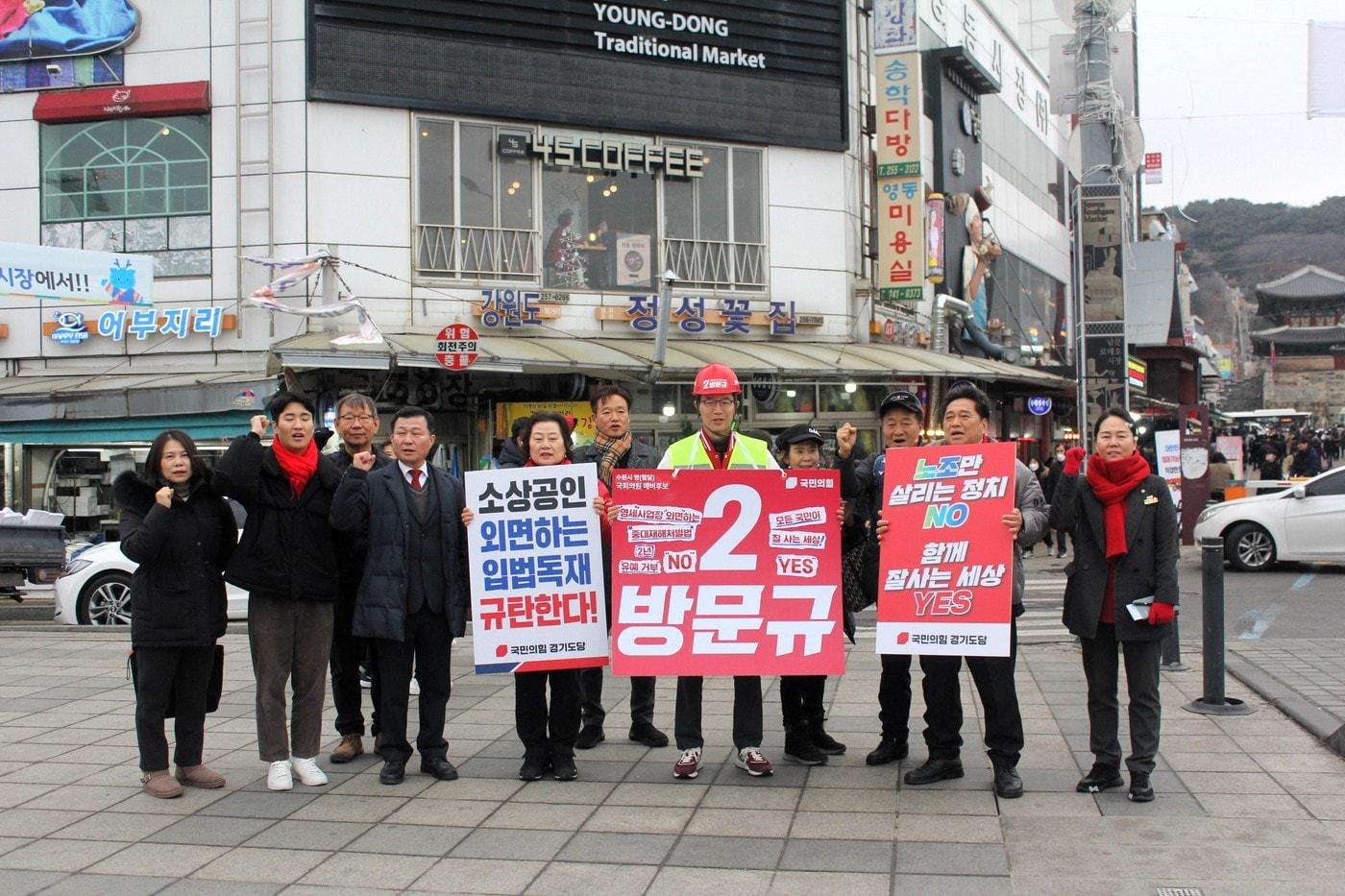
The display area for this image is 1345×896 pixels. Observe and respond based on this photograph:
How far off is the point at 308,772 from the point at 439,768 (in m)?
0.65

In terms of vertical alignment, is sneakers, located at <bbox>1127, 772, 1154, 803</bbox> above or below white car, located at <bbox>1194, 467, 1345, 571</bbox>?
below

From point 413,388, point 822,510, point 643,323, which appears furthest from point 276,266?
point 822,510

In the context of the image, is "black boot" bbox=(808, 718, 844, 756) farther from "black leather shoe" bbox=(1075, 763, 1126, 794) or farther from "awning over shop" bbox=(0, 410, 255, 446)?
"awning over shop" bbox=(0, 410, 255, 446)

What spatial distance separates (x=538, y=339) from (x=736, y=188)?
444 cm

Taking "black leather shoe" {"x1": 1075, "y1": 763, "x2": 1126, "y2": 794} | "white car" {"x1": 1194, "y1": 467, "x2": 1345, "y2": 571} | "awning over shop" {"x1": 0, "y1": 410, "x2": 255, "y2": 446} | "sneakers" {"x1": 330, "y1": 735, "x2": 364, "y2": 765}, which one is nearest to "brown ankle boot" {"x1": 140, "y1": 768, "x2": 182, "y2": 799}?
"sneakers" {"x1": 330, "y1": 735, "x2": 364, "y2": 765}

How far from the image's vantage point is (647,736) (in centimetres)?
723

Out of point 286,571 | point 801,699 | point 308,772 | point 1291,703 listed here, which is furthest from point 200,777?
point 1291,703

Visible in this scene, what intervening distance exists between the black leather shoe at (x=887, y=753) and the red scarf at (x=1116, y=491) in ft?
5.01

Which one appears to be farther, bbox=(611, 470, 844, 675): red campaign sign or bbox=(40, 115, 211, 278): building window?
bbox=(40, 115, 211, 278): building window

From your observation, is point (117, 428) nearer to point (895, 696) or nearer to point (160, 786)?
point (160, 786)

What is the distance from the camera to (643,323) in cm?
1938

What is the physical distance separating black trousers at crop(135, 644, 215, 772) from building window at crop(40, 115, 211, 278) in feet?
40.5

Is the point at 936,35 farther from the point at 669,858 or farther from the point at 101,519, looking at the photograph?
the point at 669,858

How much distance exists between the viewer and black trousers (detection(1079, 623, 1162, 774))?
5.95m
